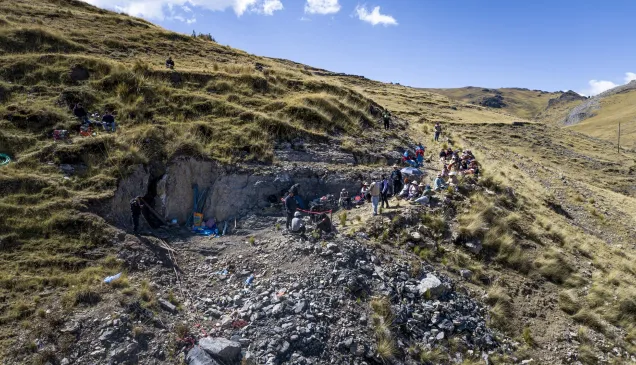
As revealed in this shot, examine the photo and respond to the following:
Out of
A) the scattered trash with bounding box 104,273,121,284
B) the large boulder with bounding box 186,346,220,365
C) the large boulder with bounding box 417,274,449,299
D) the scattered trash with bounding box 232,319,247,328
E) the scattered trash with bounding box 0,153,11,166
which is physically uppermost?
the scattered trash with bounding box 0,153,11,166

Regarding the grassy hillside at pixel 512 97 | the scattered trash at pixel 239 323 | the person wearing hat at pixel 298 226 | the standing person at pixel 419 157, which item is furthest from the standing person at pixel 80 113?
the grassy hillside at pixel 512 97

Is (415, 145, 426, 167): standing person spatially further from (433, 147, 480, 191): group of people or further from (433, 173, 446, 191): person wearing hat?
(433, 173, 446, 191): person wearing hat

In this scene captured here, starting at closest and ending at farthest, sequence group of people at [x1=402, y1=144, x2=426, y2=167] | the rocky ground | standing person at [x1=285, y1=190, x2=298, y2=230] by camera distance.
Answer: the rocky ground
standing person at [x1=285, y1=190, x2=298, y2=230]
group of people at [x1=402, y1=144, x2=426, y2=167]

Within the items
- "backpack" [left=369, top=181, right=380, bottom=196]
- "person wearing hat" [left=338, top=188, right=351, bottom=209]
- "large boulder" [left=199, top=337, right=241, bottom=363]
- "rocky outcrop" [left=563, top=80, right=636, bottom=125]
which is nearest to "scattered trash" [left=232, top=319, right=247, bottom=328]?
"large boulder" [left=199, top=337, right=241, bottom=363]

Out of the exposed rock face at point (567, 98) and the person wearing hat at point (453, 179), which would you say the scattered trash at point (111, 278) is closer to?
the person wearing hat at point (453, 179)

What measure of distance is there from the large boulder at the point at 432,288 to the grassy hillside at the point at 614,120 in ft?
221

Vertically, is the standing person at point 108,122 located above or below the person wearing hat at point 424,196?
above

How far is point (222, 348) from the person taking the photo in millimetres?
7789

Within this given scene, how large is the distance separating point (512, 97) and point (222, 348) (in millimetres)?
189191

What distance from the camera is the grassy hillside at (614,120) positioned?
6754 centimetres

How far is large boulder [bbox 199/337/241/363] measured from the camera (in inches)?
305

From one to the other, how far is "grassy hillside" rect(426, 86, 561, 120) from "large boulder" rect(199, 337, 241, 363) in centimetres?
13829

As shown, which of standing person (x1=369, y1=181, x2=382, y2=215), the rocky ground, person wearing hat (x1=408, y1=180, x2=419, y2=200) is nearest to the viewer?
the rocky ground

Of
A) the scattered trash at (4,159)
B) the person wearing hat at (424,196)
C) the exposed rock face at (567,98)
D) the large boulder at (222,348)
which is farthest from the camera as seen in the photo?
the exposed rock face at (567,98)
